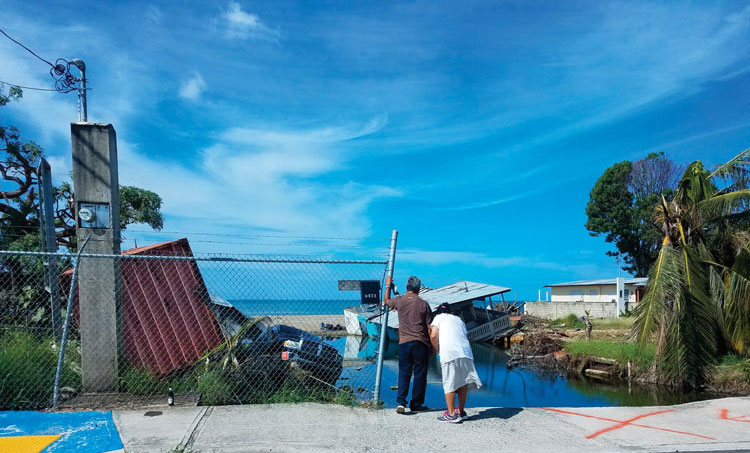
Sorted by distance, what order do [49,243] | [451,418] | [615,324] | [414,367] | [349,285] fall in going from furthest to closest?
1. [615,324]
2. [49,243]
3. [349,285]
4. [414,367]
5. [451,418]

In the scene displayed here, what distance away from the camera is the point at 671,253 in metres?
11.5

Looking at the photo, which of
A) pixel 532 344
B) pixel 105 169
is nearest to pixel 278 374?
pixel 105 169

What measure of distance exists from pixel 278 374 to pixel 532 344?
20827 mm

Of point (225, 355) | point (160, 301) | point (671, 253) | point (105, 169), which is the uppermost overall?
point (105, 169)

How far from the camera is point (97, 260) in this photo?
6629 mm

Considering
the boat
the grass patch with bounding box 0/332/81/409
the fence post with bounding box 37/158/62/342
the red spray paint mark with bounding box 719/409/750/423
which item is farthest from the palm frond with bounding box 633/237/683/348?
the boat

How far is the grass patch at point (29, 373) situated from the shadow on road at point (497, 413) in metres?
5.26

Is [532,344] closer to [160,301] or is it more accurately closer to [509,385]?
[509,385]

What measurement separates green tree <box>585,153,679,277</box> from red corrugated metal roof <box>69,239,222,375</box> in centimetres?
4139

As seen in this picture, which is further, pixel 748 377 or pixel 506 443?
pixel 748 377

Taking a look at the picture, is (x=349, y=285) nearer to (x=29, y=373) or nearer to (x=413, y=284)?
(x=413, y=284)

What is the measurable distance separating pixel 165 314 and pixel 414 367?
156 inches

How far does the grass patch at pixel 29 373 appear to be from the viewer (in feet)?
20.1

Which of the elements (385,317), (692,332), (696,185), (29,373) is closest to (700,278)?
(692,332)
